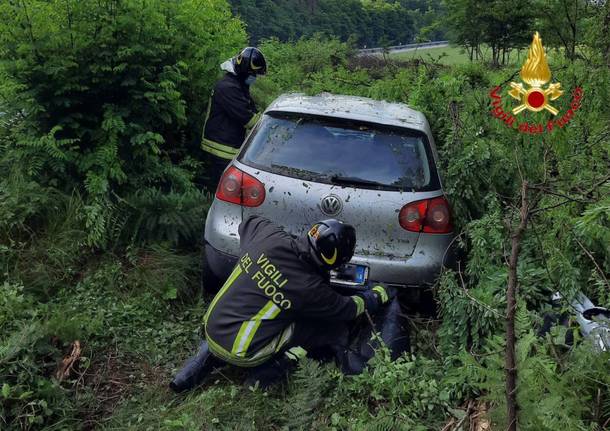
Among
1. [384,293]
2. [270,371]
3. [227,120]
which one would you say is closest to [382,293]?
[384,293]

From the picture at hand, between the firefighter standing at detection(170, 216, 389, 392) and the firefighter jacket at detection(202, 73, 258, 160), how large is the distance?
254cm

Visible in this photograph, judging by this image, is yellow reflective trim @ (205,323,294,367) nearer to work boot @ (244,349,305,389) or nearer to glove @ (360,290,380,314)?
work boot @ (244,349,305,389)

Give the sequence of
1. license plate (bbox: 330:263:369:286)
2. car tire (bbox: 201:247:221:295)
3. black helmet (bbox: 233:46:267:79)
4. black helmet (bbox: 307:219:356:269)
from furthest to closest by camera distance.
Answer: black helmet (bbox: 233:46:267:79) → car tire (bbox: 201:247:221:295) → license plate (bbox: 330:263:369:286) → black helmet (bbox: 307:219:356:269)

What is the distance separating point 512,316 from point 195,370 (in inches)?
88.0

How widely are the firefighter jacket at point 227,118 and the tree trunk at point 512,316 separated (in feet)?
14.2

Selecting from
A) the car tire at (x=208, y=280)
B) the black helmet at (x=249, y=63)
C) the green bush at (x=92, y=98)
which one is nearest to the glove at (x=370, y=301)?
the car tire at (x=208, y=280)

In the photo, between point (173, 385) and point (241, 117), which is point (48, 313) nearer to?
point (173, 385)

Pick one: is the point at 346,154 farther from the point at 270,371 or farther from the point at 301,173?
the point at 270,371

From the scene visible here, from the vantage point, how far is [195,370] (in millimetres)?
3584

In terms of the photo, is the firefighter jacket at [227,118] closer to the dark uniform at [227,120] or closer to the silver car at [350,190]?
the dark uniform at [227,120]

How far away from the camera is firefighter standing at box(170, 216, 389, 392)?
3346 millimetres

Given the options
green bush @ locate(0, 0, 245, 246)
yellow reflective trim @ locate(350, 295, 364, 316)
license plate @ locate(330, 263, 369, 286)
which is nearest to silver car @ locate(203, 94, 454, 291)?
license plate @ locate(330, 263, 369, 286)

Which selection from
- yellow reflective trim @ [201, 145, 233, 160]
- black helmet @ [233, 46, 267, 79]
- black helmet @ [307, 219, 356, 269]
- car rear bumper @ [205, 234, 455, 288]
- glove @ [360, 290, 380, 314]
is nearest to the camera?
black helmet @ [307, 219, 356, 269]

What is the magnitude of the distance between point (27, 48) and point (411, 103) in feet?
11.8
